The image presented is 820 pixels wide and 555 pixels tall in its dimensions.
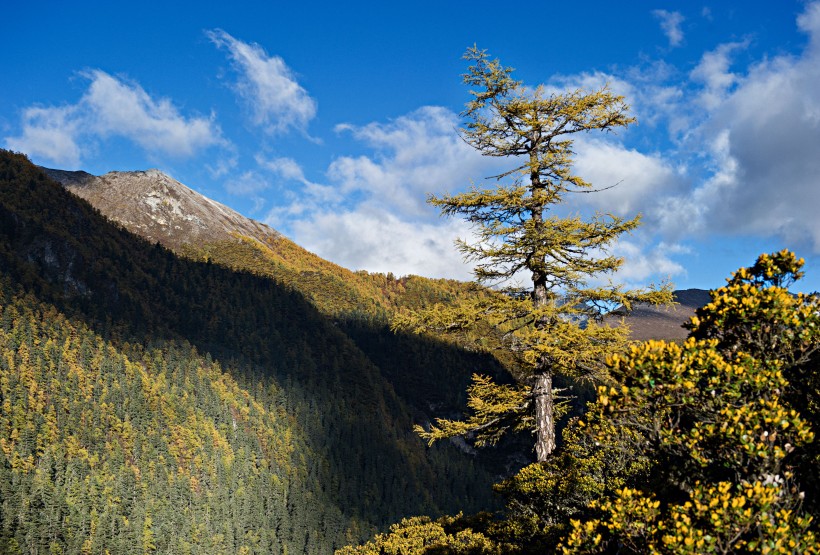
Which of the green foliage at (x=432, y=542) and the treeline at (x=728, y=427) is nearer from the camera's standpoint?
the treeline at (x=728, y=427)

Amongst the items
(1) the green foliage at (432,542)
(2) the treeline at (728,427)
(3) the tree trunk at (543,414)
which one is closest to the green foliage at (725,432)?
(2) the treeline at (728,427)

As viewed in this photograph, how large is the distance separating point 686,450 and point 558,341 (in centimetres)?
643

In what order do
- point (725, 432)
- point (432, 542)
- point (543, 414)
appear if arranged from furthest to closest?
point (432, 542) < point (543, 414) < point (725, 432)

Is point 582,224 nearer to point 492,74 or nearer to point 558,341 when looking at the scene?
point 558,341

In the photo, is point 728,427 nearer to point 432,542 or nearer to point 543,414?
point 543,414

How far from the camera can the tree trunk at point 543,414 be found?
16.2 m

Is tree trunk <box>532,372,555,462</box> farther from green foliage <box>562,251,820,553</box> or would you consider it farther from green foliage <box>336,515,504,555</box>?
green foliage <box>562,251,820,553</box>

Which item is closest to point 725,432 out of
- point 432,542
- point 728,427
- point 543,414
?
point 728,427

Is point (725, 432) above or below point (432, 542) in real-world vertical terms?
above

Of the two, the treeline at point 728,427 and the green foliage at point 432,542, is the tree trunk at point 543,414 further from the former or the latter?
the treeline at point 728,427

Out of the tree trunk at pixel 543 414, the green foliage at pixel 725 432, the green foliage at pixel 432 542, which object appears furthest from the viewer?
the green foliage at pixel 432 542

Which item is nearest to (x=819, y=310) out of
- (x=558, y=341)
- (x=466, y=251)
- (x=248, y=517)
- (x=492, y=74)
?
(x=558, y=341)

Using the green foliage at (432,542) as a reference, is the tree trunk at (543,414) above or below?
above

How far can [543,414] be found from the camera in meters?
16.4
